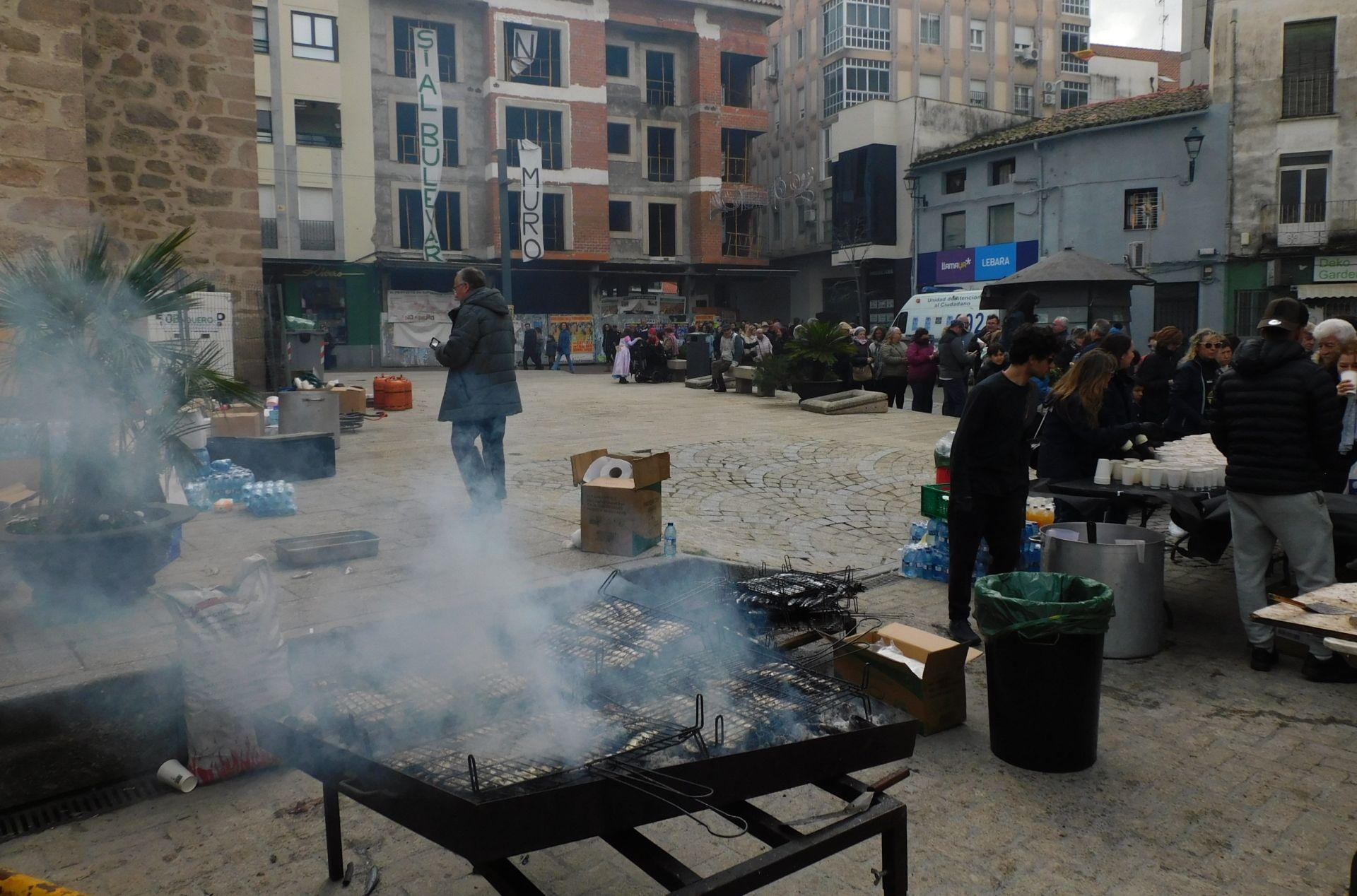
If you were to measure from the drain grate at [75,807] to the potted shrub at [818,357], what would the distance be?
44.4ft

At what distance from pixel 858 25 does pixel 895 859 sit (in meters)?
41.4

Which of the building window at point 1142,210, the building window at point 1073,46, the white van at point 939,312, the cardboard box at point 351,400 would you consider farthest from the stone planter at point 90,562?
the building window at point 1073,46

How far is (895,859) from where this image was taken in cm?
239

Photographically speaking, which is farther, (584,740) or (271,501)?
(271,501)

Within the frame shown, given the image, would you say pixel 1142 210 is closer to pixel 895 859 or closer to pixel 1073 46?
pixel 1073 46

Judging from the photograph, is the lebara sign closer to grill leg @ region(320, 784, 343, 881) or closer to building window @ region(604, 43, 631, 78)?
building window @ region(604, 43, 631, 78)

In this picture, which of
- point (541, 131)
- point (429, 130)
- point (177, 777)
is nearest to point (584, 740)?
point (177, 777)

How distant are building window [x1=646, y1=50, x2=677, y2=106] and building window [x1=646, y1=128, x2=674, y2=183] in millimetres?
1109

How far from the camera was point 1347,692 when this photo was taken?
4.24m

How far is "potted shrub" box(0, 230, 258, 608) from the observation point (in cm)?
418

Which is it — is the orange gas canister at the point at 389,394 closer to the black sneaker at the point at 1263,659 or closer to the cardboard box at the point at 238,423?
the cardboard box at the point at 238,423

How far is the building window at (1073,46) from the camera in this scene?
4341cm

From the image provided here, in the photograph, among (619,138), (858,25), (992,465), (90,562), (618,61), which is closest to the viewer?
(90,562)

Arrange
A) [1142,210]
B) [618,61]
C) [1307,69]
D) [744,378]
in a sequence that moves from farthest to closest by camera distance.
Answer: [618,61] → [1142,210] → [1307,69] → [744,378]
